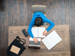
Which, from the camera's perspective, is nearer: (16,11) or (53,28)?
(53,28)

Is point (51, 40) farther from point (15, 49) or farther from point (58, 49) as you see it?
point (15, 49)

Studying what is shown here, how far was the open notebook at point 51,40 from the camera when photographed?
1.07 m

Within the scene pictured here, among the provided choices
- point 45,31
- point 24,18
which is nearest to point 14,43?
point 45,31

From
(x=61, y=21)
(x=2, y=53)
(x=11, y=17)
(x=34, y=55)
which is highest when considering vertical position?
(x=11, y=17)

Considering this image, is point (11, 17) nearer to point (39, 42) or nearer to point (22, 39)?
point (22, 39)

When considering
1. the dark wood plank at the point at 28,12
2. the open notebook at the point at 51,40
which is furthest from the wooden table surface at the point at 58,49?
the dark wood plank at the point at 28,12

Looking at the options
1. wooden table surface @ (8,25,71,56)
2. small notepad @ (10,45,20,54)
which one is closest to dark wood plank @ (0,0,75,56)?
wooden table surface @ (8,25,71,56)

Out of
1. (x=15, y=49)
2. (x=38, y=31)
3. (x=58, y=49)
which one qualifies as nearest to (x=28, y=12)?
(x=38, y=31)

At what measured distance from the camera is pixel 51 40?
42.4 inches

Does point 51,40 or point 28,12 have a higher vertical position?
point 28,12

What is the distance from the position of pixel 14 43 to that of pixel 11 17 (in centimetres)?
102

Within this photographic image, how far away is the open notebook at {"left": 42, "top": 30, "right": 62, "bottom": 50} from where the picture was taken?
3.52 feet

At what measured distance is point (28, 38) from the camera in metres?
1.10

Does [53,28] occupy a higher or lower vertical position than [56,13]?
lower
